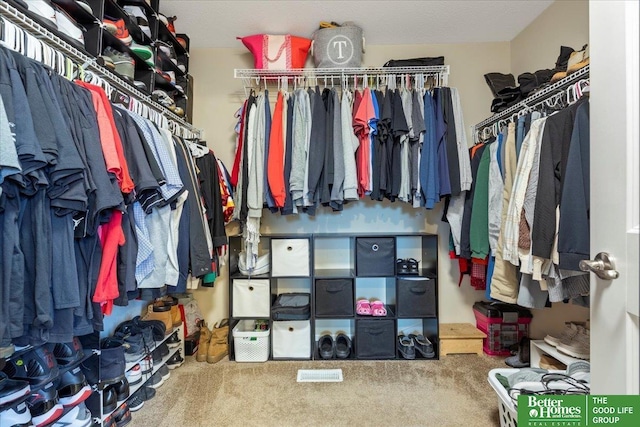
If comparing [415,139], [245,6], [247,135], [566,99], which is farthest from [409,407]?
[245,6]

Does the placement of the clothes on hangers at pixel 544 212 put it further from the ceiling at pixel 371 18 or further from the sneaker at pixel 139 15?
the sneaker at pixel 139 15

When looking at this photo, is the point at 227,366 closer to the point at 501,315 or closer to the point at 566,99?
the point at 501,315

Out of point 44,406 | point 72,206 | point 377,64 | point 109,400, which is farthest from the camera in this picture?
point 377,64

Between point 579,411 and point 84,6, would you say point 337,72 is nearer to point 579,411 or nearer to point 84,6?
point 84,6

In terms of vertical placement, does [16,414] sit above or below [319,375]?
above

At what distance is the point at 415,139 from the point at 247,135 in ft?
3.73

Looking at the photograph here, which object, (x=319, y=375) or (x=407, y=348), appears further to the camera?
(x=407, y=348)

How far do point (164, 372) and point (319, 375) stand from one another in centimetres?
101

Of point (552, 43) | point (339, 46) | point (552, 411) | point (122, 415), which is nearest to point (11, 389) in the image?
point (122, 415)

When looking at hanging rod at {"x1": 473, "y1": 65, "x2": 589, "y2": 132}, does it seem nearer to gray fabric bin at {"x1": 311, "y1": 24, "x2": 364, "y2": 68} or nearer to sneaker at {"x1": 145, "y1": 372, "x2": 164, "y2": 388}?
gray fabric bin at {"x1": 311, "y1": 24, "x2": 364, "y2": 68}

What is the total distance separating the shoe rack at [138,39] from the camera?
127 cm

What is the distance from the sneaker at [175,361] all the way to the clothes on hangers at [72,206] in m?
0.96

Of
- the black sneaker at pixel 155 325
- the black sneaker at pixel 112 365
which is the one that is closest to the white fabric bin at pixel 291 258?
the black sneaker at pixel 155 325

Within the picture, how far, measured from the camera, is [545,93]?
1546 millimetres
